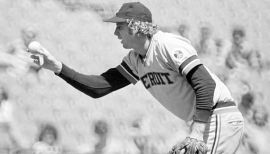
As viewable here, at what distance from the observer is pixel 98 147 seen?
5.80 meters

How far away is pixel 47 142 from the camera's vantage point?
5.55 metres

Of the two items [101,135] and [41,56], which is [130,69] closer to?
[41,56]

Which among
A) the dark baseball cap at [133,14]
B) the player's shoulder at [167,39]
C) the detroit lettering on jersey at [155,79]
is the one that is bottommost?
the detroit lettering on jersey at [155,79]

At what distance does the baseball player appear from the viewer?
10.3ft

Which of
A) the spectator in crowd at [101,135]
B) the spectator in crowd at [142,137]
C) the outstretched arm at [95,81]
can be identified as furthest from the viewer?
the spectator in crowd at [142,137]

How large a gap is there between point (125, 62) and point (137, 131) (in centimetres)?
235

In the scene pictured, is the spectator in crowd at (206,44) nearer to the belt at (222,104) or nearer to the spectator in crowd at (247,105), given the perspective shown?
the spectator in crowd at (247,105)

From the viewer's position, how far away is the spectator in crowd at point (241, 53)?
22.7 feet

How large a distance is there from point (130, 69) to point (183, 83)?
1.75 ft

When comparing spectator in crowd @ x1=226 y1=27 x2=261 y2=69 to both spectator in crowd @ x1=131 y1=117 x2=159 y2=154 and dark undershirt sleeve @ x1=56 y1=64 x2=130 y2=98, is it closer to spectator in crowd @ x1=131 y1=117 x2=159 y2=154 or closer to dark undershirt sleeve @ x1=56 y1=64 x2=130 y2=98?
spectator in crowd @ x1=131 y1=117 x2=159 y2=154

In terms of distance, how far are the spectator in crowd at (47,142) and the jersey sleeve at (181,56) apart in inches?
99.9

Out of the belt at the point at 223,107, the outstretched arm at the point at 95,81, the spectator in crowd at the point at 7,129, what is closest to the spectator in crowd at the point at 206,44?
the spectator in crowd at the point at 7,129

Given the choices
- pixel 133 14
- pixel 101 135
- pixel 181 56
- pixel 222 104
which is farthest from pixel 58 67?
pixel 101 135

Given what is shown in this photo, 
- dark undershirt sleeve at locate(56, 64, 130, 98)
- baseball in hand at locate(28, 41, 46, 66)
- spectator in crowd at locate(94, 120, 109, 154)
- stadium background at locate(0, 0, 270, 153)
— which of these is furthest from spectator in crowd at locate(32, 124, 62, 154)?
baseball in hand at locate(28, 41, 46, 66)
